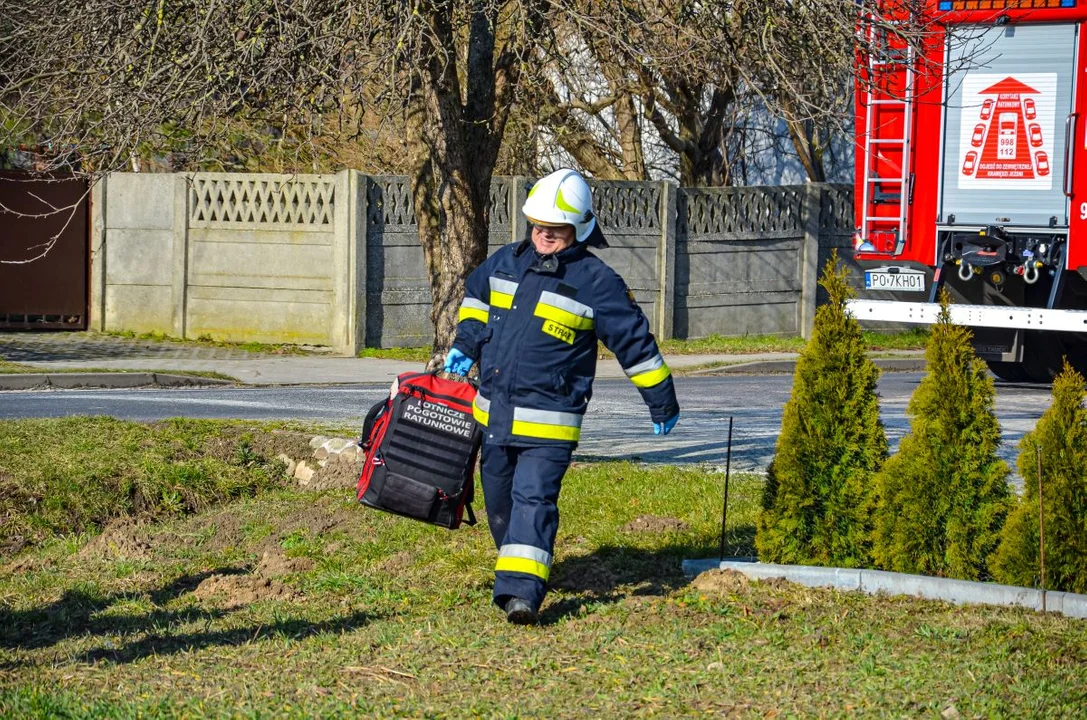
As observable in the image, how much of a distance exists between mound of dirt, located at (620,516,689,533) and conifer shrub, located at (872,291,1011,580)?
142cm

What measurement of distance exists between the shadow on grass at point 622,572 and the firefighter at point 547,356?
13.6 inches

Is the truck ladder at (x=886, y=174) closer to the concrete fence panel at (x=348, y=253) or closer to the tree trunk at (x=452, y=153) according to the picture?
the tree trunk at (x=452, y=153)

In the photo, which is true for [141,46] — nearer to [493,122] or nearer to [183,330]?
[493,122]

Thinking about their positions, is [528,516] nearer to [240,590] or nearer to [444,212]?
[240,590]

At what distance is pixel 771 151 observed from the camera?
23.7 m

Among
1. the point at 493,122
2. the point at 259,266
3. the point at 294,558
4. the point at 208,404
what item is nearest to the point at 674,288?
the point at 259,266

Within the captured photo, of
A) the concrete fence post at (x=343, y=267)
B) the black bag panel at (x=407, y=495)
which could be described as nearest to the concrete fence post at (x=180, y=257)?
the concrete fence post at (x=343, y=267)

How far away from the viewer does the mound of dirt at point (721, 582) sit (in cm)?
538

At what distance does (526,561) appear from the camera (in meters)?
5.04

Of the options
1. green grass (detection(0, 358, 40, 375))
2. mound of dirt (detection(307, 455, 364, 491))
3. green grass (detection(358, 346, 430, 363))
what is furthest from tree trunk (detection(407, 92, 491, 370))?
green grass (detection(358, 346, 430, 363))

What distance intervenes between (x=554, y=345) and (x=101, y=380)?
30.5 feet

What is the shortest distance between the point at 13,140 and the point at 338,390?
5.90 meters

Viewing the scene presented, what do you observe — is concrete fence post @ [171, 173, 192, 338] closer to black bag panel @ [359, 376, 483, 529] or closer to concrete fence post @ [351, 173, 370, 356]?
concrete fence post @ [351, 173, 370, 356]

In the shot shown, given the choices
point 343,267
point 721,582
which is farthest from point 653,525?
point 343,267
